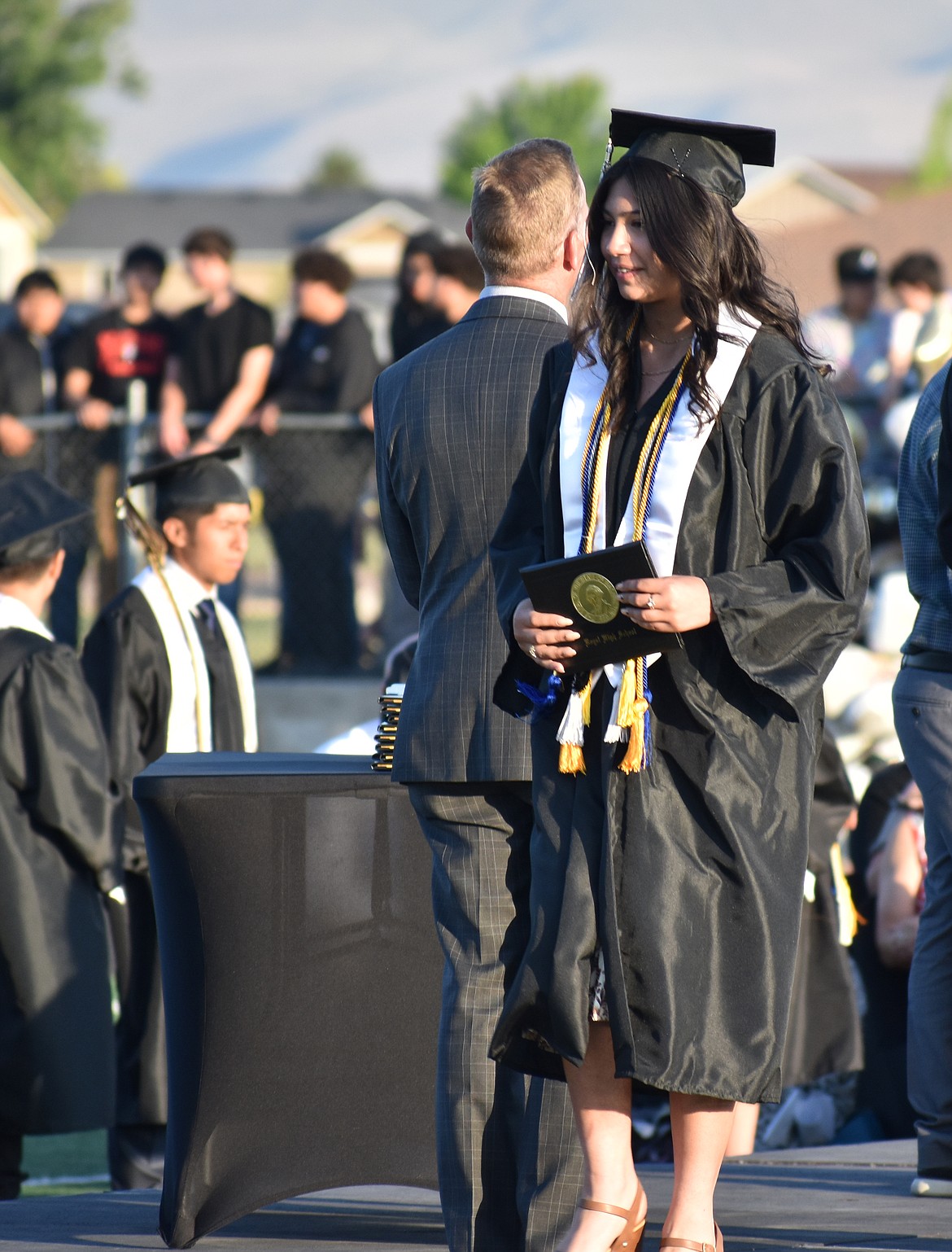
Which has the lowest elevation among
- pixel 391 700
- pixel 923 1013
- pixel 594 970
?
pixel 923 1013

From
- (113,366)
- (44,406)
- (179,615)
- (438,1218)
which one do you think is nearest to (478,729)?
(438,1218)

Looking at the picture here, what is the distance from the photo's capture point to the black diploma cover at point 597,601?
2.96 m

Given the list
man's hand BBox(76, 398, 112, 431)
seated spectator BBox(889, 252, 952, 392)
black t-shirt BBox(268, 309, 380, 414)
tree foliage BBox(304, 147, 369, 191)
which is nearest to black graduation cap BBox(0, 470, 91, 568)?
black t-shirt BBox(268, 309, 380, 414)

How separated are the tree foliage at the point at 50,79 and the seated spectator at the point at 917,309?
58477 millimetres

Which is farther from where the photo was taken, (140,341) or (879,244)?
(879,244)

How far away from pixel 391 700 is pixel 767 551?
1132 mm

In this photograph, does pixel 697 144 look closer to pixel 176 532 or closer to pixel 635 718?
pixel 635 718

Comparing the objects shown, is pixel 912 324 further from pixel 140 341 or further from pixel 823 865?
pixel 823 865

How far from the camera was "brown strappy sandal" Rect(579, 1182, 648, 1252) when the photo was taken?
314 centimetres

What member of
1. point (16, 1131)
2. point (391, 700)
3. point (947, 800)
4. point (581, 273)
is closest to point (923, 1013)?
point (947, 800)

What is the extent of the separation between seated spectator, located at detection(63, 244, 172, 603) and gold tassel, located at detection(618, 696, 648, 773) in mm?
7175

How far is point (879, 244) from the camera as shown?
168 feet

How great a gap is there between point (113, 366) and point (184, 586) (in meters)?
4.29

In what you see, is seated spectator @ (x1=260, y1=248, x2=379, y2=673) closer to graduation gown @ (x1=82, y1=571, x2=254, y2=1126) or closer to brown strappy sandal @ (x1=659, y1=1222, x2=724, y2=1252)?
graduation gown @ (x1=82, y1=571, x2=254, y2=1126)
